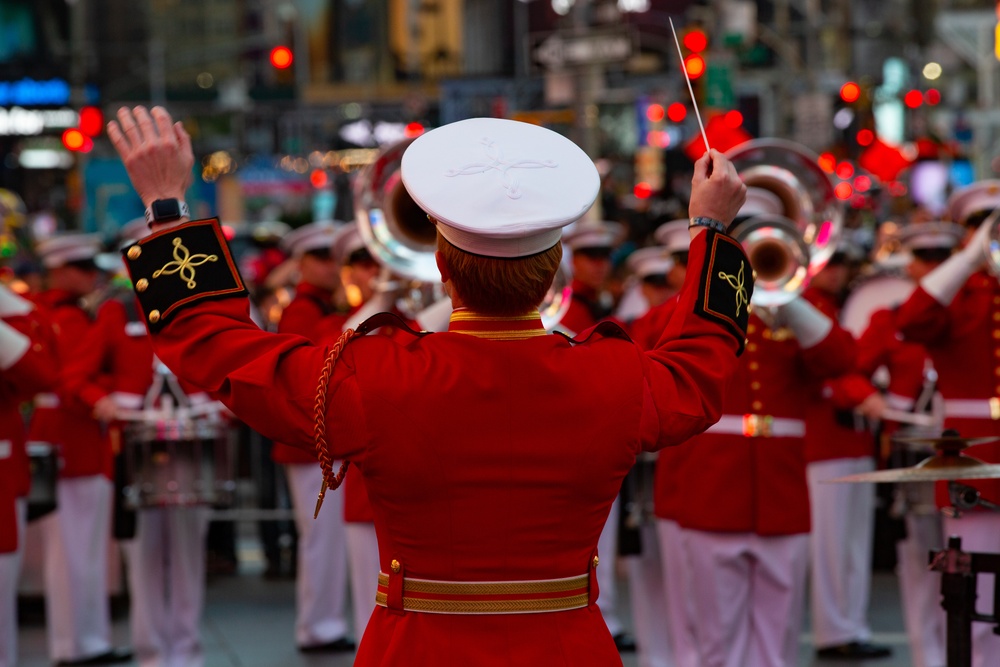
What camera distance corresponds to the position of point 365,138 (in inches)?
1282

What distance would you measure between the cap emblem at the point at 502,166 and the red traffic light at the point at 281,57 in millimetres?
20000

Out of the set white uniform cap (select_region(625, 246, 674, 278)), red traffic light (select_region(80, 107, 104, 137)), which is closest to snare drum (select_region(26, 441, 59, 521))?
white uniform cap (select_region(625, 246, 674, 278))

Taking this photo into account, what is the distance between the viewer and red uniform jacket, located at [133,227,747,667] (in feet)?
10.1

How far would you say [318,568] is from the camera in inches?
363

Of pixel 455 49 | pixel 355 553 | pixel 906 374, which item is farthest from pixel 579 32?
pixel 455 49

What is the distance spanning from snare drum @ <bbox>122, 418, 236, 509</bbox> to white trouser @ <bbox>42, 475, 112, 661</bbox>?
3.48 ft

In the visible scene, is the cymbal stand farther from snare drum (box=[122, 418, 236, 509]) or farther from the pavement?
snare drum (box=[122, 418, 236, 509])

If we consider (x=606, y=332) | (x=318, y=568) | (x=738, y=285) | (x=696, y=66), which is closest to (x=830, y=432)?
(x=318, y=568)

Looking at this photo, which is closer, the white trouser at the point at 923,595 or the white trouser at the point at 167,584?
the white trouser at the point at 923,595

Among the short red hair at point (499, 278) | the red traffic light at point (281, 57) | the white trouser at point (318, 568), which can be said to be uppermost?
the red traffic light at point (281, 57)

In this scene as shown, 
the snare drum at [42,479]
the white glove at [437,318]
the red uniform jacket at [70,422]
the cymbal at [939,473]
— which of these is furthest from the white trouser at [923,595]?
the snare drum at [42,479]

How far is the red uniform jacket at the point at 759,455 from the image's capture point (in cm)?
663

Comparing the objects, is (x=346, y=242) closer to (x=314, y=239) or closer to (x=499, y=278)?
(x=314, y=239)

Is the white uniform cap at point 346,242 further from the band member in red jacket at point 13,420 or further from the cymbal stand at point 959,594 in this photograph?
the cymbal stand at point 959,594
